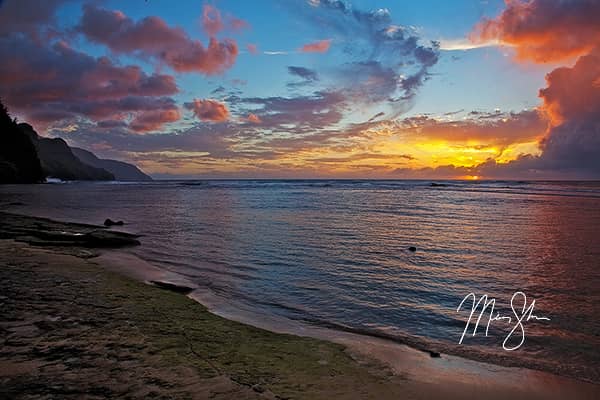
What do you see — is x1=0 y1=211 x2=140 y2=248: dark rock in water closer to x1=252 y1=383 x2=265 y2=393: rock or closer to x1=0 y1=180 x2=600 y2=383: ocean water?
x1=0 y1=180 x2=600 y2=383: ocean water

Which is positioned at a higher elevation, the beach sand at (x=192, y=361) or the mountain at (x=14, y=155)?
the mountain at (x=14, y=155)

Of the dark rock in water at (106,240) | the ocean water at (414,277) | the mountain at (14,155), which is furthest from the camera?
the mountain at (14,155)

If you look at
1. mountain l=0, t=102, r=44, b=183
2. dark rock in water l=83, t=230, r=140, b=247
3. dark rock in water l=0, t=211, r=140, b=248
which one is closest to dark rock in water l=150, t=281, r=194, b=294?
dark rock in water l=0, t=211, r=140, b=248

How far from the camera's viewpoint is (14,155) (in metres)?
92.4

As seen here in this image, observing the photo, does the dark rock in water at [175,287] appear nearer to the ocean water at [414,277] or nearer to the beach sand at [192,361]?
the ocean water at [414,277]

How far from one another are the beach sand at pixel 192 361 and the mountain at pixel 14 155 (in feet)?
330

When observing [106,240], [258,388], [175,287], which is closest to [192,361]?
[258,388]

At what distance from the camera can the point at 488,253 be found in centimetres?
1608

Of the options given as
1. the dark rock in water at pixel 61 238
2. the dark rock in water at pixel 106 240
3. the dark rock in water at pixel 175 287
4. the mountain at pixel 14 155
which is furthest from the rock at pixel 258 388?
the mountain at pixel 14 155

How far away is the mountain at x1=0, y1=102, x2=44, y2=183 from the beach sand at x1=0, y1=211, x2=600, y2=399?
100559 millimetres

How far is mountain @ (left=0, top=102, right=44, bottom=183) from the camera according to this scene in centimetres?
8615

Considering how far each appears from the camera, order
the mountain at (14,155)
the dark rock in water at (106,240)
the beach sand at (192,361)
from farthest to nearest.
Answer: the mountain at (14,155) → the dark rock in water at (106,240) → the beach sand at (192,361)

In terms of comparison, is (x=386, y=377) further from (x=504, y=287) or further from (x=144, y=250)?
(x=144, y=250)

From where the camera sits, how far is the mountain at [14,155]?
283ft
